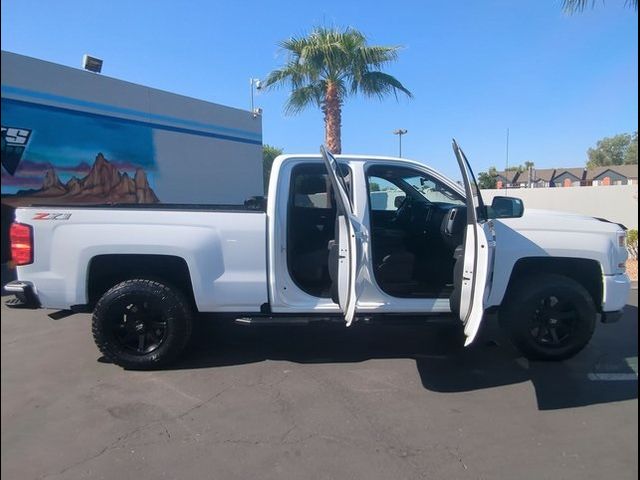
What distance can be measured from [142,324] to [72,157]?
8.25m

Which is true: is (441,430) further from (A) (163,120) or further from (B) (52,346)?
(A) (163,120)

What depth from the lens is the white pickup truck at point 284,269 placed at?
3928 mm

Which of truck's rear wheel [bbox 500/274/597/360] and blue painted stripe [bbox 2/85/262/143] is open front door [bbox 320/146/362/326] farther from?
blue painted stripe [bbox 2/85/262/143]

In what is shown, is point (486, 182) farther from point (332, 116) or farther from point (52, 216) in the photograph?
point (52, 216)

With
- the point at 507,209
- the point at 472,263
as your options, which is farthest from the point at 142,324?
the point at 507,209

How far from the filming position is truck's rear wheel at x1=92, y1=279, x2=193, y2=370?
4031 mm

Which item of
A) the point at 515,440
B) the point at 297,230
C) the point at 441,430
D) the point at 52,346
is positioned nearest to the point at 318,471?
the point at 441,430

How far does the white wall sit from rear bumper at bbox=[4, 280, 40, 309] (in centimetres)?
1106

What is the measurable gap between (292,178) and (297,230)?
0.57 metres

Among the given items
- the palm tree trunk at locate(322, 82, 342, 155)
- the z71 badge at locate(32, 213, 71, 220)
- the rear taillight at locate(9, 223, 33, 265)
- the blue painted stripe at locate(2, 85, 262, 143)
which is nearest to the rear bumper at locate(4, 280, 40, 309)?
the rear taillight at locate(9, 223, 33, 265)

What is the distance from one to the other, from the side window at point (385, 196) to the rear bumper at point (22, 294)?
3239 mm

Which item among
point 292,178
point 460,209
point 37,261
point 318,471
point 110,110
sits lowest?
point 318,471

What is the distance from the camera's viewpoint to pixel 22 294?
3844 millimetres

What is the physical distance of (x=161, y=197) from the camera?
515 inches
